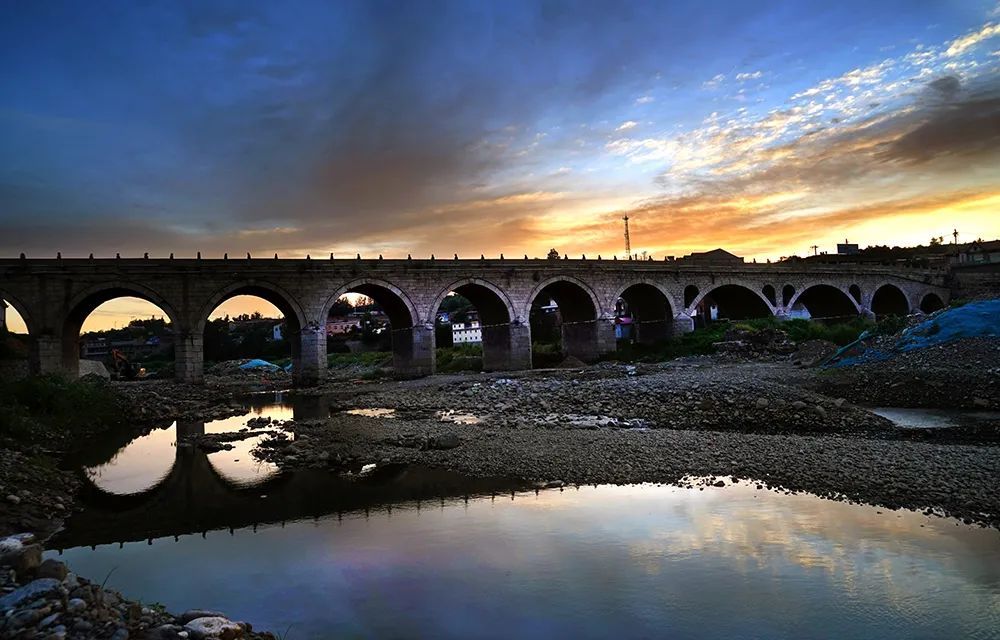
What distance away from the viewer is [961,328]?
19.0m

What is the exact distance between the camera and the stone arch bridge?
28.6 meters

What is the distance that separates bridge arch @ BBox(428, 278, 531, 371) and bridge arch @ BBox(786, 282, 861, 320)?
98.2 feet

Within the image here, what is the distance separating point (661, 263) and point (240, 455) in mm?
35284

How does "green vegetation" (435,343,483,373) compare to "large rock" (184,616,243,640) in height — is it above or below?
below

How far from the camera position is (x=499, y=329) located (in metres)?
39.0

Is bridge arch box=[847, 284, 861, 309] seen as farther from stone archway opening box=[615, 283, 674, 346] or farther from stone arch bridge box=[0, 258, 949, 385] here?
stone archway opening box=[615, 283, 674, 346]

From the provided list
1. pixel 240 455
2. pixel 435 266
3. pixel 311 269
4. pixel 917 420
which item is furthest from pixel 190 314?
pixel 917 420

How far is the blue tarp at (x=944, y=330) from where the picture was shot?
737 inches

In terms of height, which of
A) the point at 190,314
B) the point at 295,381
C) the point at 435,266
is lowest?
the point at 295,381

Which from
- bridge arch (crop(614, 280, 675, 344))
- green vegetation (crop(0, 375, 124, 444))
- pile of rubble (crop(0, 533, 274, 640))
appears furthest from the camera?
bridge arch (crop(614, 280, 675, 344))

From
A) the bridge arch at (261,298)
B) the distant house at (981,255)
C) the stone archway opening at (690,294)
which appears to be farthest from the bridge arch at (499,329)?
the distant house at (981,255)

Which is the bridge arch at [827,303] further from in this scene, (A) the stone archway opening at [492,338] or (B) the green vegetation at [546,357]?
(A) the stone archway opening at [492,338]

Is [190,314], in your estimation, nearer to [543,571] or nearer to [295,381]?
[295,381]

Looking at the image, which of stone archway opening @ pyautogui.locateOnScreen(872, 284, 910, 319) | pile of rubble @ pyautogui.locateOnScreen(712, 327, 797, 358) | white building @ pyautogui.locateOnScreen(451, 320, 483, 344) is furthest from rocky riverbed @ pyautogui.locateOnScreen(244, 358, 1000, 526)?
white building @ pyautogui.locateOnScreen(451, 320, 483, 344)
